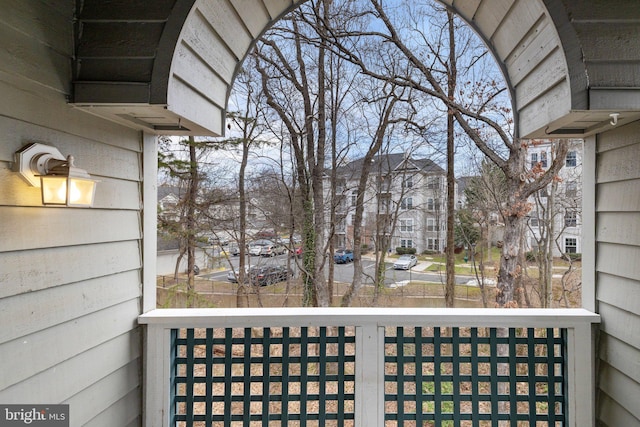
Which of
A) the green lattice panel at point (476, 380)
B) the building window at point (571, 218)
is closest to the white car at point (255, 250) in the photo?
the green lattice panel at point (476, 380)

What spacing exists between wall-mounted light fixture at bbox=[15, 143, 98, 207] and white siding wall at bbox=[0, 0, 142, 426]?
3cm

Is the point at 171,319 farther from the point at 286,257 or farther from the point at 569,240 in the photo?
the point at 569,240

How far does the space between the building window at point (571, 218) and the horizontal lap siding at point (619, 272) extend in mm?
3376

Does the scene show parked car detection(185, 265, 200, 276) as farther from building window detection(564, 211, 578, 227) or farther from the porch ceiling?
building window detection(564, 211, 578, 227)

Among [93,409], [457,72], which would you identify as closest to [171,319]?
[93,409]

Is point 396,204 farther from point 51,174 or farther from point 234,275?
point 51,174

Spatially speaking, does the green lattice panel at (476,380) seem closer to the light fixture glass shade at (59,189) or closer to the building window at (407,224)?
the light fixture glass shade at (59,189)

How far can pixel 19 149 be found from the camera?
A: 1109mm

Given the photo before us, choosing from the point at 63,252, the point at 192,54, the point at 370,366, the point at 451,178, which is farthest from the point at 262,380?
the point at 451,178

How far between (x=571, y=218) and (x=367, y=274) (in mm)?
2805

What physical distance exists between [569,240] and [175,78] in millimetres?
5237

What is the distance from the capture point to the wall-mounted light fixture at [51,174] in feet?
3.66

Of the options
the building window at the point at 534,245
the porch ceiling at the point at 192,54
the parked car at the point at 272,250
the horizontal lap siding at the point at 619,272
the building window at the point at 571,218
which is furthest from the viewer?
the parked car at the point at 272,250

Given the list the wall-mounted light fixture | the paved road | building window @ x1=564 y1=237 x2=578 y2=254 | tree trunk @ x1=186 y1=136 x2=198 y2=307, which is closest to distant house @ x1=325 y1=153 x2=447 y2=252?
the paved road
